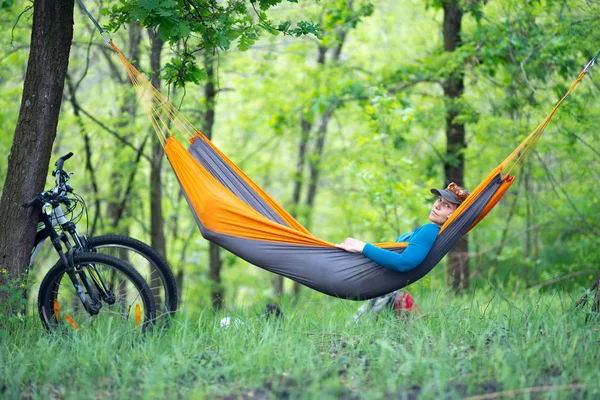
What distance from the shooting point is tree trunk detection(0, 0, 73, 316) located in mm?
2881

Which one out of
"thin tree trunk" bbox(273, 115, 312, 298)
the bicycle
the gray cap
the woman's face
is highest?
"thin tree trunk" bbox(273, 115, 312, 298)

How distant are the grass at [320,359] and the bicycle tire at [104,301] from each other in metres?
0.10

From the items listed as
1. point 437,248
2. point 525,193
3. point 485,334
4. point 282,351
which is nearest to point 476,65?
point 525,193

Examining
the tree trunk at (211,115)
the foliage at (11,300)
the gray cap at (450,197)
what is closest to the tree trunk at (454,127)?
the tree trunk at (211,115)

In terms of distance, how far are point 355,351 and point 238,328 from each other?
57 cm

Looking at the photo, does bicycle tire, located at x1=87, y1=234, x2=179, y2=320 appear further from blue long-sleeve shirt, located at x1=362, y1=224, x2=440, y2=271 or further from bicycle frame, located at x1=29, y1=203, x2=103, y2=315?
blue long-sleeve shirt, located at x1=362, y1=224, x2=440, y2=271

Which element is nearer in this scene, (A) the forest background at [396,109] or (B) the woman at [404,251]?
(B) the woman at [404,251]

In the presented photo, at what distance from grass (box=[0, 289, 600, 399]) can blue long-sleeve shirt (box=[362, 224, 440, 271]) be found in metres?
0.26

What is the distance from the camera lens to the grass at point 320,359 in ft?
6.83

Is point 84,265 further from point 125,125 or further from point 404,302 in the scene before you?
point 125,125

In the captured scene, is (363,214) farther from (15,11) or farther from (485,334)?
(15,11)

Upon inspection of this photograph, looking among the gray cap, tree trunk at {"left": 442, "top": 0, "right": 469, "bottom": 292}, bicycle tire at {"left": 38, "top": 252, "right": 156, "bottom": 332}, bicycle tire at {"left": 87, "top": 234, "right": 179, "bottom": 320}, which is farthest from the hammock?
tree trunk at {"left": 442, "top": 0, "right": 469, "bottom": 292}

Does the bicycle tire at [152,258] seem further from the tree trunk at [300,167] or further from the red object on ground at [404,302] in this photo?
the tree trunk at [300,167]

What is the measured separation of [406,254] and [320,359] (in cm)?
73
